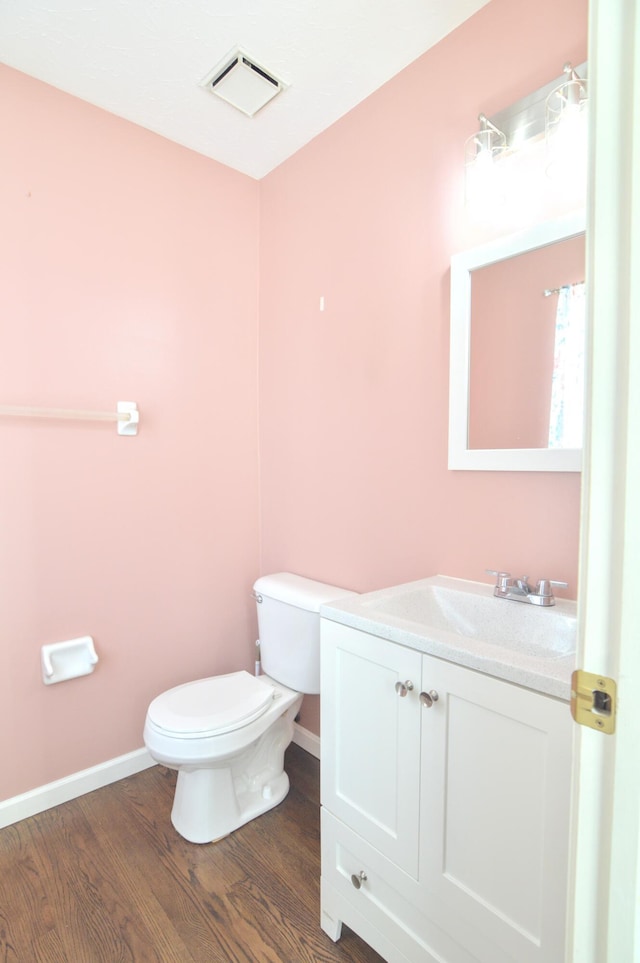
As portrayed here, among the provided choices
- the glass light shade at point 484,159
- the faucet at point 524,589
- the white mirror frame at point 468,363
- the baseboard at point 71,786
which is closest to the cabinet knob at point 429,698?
the faucet at point 524,589

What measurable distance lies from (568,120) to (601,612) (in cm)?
128

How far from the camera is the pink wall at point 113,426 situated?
1.64m

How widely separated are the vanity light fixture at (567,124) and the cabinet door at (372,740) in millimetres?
1238

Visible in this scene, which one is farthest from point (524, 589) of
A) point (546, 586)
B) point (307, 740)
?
point (307, 740)

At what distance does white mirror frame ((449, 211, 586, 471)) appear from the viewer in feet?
3.96

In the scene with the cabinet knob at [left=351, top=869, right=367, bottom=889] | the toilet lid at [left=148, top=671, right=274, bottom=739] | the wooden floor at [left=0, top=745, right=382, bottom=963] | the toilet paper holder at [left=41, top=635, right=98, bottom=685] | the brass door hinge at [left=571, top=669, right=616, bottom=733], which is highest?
the brass door hinge at [left=571, top=669, right=616, bottom=733]

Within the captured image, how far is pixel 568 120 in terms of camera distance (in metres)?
1.18

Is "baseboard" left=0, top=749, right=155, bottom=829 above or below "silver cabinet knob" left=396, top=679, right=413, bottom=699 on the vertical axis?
below

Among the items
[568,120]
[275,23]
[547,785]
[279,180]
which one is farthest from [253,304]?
[547,785]

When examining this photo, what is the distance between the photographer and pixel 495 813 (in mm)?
885

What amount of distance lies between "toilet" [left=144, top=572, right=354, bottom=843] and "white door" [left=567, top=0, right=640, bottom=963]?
122 cm

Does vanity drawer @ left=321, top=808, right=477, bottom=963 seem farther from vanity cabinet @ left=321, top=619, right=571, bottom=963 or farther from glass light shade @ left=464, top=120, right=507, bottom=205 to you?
glass light shade @ left=464, top=120, right=507, bottom=205

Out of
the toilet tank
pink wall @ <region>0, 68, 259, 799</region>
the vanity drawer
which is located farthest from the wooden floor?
the toilet tank

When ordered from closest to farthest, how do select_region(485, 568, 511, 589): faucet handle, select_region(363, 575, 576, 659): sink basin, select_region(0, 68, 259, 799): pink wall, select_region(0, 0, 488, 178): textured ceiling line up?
1. select_region(363, 575, 576, 659): sink basin
2. select_region(485, 568, 511, 589): faucet handle
3. select_region(0, 0, 488, 178): textured ceiling
4. select_region(0, 68, 259, 799): pink wall
